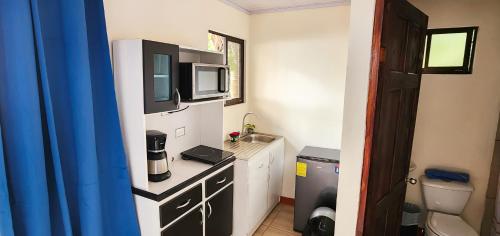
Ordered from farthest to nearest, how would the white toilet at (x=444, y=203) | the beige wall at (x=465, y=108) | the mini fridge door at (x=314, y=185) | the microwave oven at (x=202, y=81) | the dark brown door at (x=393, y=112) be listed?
the mini fridge door at (x=314, y=185) → the beige wall at (x=465, y=108) → the white toilet at (x=444, y=203) → the microwave oven at (x=202, y=81) → the dark brown door at (x=393, y=112)

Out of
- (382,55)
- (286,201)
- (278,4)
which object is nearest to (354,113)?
(382,55)

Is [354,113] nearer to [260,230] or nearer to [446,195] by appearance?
[446,195]

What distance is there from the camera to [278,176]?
3.39 meters

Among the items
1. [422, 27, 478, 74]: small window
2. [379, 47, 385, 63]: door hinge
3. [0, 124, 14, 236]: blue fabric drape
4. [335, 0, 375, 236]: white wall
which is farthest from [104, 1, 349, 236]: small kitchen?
[379, 47, 385, 63]: door hinge

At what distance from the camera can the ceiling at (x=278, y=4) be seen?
3.00 m

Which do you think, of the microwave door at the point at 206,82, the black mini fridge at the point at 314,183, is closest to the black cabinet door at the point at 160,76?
the microwave door at the point at 206,82

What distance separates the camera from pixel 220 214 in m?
2.45

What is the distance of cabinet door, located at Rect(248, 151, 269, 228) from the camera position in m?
2.65

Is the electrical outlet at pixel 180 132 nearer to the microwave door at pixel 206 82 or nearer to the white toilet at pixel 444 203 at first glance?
the microwave door at pixel 206 82

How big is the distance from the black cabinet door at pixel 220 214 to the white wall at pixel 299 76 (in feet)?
3.82

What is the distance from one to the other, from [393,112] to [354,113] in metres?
0.35

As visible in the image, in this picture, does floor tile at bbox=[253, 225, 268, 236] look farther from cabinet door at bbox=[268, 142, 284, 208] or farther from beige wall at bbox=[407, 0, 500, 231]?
beige wall at bbox=[407, 0, 500, 231]

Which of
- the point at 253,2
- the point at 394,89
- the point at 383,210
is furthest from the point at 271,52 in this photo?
the point at 383,210

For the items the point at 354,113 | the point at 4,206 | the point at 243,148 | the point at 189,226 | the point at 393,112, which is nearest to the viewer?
the point at 4,206
